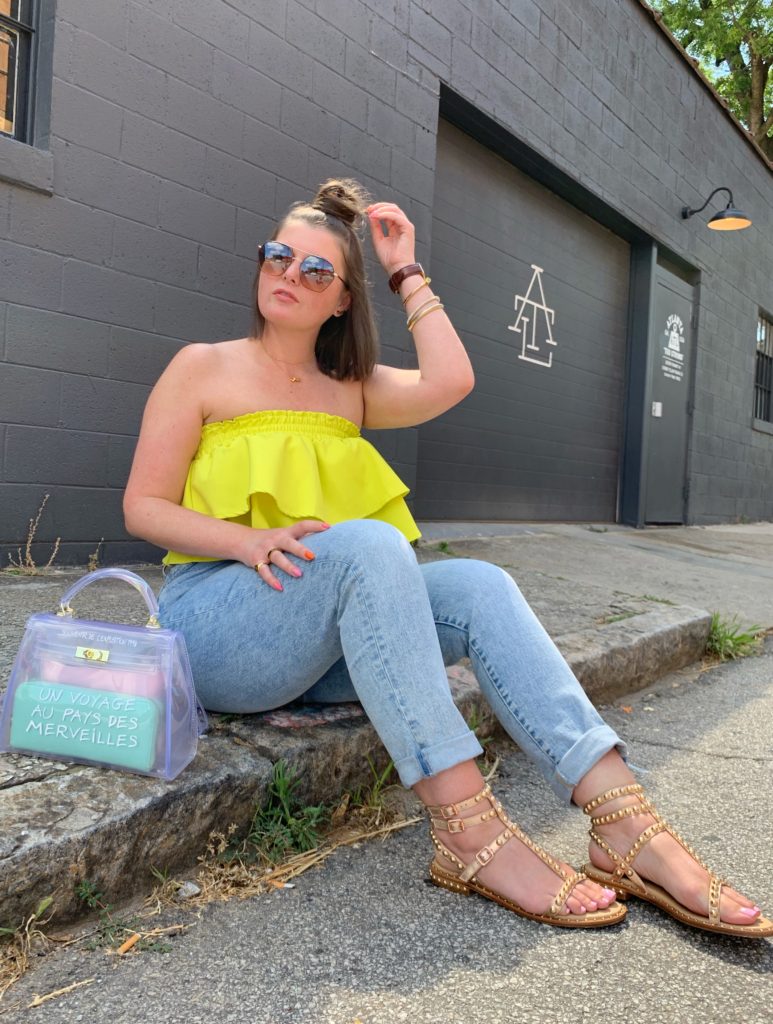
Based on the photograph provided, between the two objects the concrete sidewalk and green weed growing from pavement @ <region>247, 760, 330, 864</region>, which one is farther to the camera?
green weed growing from pavement @ <region>247, 760, 330, 864</region>

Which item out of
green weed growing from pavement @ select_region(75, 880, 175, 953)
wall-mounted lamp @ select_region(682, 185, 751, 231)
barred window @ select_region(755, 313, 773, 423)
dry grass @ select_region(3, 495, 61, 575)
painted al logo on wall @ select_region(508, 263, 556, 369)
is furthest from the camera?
barred window @ select_region(755, 313, 773, 423)

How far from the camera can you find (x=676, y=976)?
4.42 ft

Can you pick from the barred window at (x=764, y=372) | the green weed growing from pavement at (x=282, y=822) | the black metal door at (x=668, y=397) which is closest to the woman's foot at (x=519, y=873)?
the green weed growing from pavement at (x=282, y=822)

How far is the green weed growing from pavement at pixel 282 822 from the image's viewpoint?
1.64 metres

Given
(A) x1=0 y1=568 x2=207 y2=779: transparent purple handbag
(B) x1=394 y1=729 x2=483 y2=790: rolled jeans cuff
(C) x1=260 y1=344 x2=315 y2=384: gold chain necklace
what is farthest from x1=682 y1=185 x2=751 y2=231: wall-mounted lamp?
(A) x1=0 y1=568 x2=207 y2=779: transparent purple handbag

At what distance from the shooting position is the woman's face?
6.49ft

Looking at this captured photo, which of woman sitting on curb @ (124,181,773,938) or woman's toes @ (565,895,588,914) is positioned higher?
woman sitting on curb @ (124,181,773,938)

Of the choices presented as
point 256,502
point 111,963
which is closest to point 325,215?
point 256,502

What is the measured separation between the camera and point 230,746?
170 centimetres

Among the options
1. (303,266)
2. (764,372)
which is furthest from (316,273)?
(764,372)

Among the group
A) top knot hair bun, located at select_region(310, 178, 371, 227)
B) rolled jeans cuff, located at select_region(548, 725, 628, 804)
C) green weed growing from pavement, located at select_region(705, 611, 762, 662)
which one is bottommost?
green weed growing from pavement, located at select_region(705, 611, 762, 662)

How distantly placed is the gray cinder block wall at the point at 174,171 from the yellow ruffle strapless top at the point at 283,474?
1756 millimetres

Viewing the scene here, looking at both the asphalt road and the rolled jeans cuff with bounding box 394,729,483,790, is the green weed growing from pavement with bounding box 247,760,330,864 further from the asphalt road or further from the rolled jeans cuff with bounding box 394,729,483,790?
the rolled jeans cuff with bounding box 394,729,483,790

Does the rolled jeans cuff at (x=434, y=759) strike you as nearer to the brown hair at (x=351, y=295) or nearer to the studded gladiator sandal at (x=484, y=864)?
the studded gladiator sandal at (x=484, y=864)
